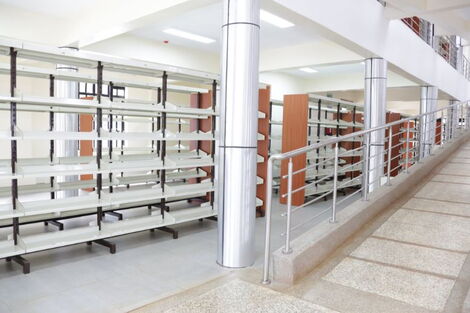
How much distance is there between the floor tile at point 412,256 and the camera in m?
3.09

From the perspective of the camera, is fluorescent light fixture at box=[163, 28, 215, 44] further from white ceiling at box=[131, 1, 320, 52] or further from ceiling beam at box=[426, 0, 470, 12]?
ceiling beam at box=[426, 0, 470, 12]

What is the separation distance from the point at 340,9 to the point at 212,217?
11.9 feet

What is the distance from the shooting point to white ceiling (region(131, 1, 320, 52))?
7.05 metres

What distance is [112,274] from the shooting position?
3559 mm

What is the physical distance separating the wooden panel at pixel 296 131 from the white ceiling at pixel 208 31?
1768 mm

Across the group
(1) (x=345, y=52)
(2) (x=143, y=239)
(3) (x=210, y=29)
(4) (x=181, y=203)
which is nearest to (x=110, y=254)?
(2) (x=143, y=239)

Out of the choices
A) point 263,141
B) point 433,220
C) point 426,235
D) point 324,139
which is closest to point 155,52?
point 263,141

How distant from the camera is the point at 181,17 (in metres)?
7.13

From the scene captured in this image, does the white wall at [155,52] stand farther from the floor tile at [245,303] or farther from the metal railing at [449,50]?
the metal railing at [449,50]

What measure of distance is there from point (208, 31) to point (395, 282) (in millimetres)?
6614

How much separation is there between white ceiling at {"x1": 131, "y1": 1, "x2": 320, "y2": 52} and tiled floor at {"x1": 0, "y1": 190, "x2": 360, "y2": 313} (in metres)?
4.26

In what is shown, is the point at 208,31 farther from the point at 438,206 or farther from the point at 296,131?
the point at 438,206

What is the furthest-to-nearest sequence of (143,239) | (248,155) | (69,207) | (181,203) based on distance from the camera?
(181,203) → (143,239) → (69,207) → (248,155)

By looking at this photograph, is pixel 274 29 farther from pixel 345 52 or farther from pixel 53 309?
pixel 53 309
